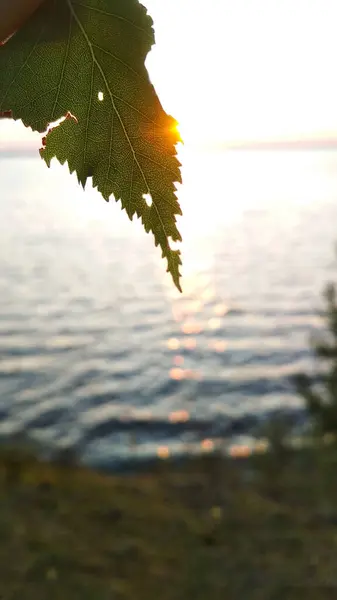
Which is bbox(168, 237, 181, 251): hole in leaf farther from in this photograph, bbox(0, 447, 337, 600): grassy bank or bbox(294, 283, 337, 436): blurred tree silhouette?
bbox(294, 283, 337, 436): blurred tree silhouette

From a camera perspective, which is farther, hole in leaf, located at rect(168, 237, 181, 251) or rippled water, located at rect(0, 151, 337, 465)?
rippled water, located at rect(0, 151, 337, 465)

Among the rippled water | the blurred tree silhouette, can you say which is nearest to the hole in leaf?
the rippled water

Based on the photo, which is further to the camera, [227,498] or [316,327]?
[316,327]

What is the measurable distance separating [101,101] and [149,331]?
23.3 m

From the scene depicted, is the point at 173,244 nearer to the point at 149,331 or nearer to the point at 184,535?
the point at 184,535

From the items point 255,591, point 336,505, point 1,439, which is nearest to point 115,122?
point 255,591

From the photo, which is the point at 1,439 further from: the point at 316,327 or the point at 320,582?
the point at 316,327

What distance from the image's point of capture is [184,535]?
7.71m

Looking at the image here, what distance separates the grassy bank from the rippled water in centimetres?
421

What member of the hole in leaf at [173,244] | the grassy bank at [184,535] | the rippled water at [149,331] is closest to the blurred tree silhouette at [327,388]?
the grassy bank at [184,535]

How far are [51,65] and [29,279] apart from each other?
32.0 m

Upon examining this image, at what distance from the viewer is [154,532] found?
789 cm

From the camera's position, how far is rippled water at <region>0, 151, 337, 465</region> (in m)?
16.5

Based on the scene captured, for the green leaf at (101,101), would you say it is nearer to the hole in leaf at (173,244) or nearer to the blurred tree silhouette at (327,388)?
the hole in leaf at (173,244)
